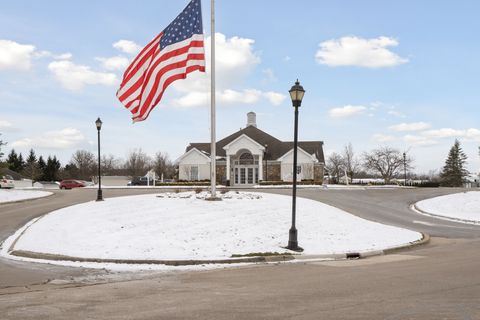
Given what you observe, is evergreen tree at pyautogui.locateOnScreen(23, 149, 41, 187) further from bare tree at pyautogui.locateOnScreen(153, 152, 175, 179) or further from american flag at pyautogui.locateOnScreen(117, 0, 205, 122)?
american flag at pyautogui.locateOnScreen(117, 0, 205, 122)

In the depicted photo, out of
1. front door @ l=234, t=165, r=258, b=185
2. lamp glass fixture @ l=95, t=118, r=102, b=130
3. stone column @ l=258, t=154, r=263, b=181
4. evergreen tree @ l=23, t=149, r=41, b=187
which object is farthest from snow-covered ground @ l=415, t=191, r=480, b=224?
evergreen tree @ l=23, t=149, r=41, b=187

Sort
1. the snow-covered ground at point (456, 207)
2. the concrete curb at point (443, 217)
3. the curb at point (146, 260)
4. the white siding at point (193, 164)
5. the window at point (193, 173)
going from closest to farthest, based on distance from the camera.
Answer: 1. the curb at point (146, 260)
2. the concrete curb at point (443, 217)
3. the snow-covered ground at point (456, 207)
4. the white siding at point (193, 164)
5. the window at point (193, 173)

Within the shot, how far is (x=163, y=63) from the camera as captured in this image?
55.5 feet

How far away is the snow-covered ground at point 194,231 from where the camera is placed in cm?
1307

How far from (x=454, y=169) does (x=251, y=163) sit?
2394 inches

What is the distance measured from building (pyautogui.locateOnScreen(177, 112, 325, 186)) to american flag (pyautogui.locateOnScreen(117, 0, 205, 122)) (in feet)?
111

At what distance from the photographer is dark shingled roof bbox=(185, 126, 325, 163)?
55.7 metres

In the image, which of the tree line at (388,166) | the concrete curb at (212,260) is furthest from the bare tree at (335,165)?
the concrete curb at (212,260)

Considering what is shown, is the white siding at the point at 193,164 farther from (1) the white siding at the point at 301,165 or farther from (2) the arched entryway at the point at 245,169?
(1) the white siding at the point at 301,165

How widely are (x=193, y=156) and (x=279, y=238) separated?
1656 inches

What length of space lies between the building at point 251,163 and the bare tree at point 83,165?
6655 centimetres

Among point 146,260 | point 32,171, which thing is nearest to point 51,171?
point 32,171

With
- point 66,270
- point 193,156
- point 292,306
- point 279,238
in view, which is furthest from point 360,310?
point 193,156

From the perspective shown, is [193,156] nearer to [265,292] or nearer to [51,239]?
[51,239]
